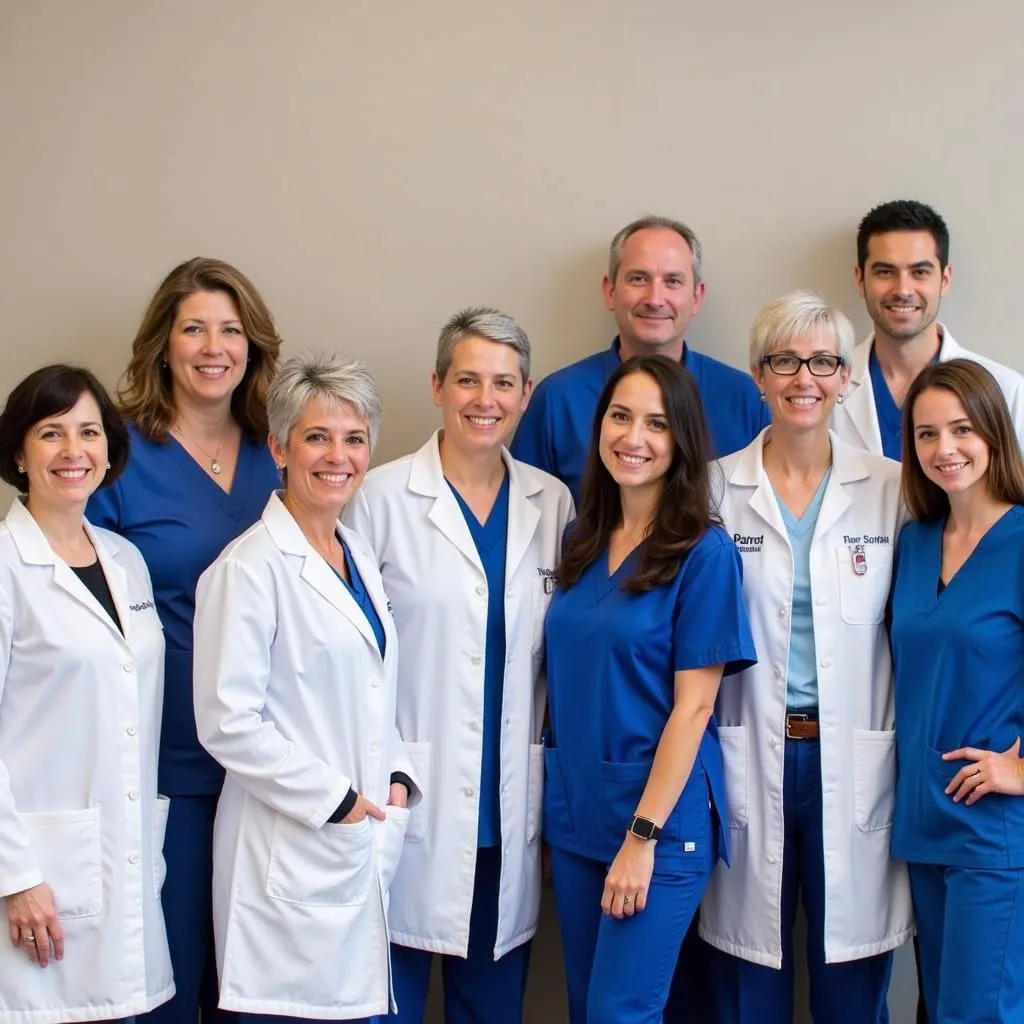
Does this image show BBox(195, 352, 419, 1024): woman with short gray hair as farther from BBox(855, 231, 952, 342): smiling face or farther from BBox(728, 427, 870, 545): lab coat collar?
BBox(855, 231, 952, 342): smiling face

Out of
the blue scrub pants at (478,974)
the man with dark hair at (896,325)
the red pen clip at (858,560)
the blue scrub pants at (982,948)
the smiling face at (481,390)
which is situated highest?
the man with dark hair at (896,325)

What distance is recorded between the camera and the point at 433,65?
2814 millimetres

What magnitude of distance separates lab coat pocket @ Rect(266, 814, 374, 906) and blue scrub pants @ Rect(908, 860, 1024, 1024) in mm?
1026

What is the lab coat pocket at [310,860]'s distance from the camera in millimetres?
1972

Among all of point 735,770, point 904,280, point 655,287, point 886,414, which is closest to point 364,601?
point 735,770

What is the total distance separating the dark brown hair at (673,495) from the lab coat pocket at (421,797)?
419 mm

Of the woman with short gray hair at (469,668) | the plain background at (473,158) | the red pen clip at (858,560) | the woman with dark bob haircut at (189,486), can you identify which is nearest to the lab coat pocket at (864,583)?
the red pen clip at (858,560)

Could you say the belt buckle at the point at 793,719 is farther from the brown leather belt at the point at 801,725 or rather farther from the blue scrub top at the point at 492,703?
the blue scrub top at the point at 492,703

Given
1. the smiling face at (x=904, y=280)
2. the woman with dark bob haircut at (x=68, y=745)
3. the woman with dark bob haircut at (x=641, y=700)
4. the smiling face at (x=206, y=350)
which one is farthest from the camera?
the smiling face at (x=904, y=280)

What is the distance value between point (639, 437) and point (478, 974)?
114 centimetres

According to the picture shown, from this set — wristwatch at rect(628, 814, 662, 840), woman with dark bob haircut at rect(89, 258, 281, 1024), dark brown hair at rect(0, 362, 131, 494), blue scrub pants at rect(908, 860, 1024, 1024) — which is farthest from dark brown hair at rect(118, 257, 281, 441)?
blue scrub pants at rect(908, 860, 1024, 1024)

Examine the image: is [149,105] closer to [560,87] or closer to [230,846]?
[560,87]

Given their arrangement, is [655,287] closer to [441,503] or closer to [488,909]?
[441,503]

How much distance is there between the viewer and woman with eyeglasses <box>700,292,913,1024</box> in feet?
7.05
